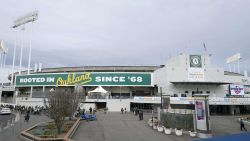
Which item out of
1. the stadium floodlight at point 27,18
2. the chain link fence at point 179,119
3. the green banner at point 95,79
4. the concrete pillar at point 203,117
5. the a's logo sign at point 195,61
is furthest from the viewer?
the stadium floodlight at point 27,18

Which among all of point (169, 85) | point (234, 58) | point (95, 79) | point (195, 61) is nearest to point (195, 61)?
point (195, 61)

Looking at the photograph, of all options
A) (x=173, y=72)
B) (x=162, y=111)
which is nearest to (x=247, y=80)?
(x=173, y=72)

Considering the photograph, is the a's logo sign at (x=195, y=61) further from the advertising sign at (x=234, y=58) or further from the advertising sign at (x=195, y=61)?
the advertising sign at (x=234, y=58)

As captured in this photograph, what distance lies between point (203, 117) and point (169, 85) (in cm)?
3130

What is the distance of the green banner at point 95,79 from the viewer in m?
56.2

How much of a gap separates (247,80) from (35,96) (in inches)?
2119

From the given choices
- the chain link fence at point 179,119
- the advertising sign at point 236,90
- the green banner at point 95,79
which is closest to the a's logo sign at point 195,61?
the advertising sign at point 236,90

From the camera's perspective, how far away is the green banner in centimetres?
5619

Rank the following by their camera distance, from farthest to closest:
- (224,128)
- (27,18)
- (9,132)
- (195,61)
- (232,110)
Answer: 1. (27,18)
2. (195,61)
3. (232,110)
4. (224,128)
5. (9,132)

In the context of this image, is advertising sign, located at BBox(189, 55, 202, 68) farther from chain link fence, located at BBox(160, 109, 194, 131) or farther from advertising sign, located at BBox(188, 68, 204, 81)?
chain link fence, located at BBox(160, 109, 194, 131)

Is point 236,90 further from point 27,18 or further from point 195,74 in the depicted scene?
point 27,18

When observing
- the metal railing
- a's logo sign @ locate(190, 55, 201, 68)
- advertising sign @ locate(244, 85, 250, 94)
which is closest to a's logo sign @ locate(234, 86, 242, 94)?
advertising sign @ locate(244, 85, 250, 94)

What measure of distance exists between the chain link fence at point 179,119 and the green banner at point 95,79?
30.5m

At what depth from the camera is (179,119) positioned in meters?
23.8
